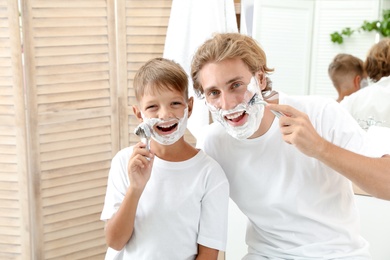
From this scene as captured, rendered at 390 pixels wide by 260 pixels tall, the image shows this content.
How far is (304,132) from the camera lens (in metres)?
1.23

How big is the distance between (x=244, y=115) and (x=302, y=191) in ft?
0.88

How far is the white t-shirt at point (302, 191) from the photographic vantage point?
1.40m

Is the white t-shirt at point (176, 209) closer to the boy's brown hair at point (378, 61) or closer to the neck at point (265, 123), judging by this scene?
the neck at point (265, 123)

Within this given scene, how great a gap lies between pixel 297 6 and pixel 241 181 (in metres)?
0.86

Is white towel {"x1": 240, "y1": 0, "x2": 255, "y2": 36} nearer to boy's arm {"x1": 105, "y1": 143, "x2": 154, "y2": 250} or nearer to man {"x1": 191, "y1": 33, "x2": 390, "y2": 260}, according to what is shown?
man {"x1": 191, "y1": 33, "x2": 390, "y2": 260}

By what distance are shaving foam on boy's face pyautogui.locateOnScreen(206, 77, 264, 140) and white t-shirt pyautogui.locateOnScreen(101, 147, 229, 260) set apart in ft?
0.45

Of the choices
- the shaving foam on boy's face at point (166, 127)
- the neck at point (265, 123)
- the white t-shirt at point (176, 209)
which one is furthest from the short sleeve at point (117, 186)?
the neck at point (265, 123)

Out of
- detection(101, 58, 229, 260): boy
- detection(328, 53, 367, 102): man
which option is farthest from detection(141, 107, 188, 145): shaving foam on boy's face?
detection(328, 53, 367, 102): man

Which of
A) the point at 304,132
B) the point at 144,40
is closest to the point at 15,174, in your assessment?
the point at 144,40

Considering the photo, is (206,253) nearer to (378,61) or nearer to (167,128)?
(167,128)

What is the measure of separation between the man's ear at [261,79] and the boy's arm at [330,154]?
0.17 meters

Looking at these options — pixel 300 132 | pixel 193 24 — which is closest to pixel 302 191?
pixel 300 132

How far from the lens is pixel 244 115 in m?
1.34

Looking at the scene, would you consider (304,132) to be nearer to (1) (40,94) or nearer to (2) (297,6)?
(2) (297,6)
